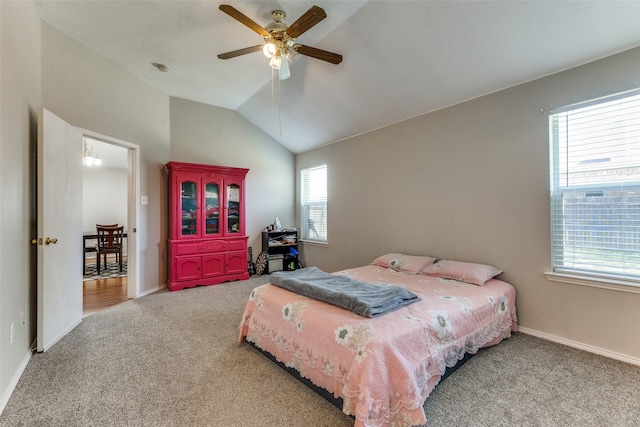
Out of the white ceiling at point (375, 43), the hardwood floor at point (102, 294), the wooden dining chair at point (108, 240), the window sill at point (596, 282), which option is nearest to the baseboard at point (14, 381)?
the hardwood floor at point (102, 294)

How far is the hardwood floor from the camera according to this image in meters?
3.49

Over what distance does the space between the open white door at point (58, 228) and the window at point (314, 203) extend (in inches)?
133

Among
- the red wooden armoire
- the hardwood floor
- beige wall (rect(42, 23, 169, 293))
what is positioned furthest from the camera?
the red wooden armoire

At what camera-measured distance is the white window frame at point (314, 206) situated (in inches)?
200

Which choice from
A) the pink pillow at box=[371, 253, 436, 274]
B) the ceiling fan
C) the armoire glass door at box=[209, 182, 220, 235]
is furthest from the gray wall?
the pink pillow at box=[371, 253, 436, 274]

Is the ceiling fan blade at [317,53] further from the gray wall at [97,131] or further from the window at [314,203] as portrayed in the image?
the window at [314,203]

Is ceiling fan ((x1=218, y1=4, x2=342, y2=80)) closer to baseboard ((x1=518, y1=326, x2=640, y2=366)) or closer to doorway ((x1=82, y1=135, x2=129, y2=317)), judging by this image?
baseboard ((x1=518, y1=326, x2=640, y2=366))

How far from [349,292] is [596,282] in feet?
6.65

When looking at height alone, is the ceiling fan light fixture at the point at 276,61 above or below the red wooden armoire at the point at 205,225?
above

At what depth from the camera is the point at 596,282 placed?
2242 mm

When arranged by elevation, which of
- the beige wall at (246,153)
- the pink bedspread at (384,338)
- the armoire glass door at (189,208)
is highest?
the beige wall at (246,153)

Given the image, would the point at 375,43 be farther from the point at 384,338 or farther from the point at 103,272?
the point at 103,272

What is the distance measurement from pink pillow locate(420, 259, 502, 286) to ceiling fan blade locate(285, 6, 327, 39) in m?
2.49

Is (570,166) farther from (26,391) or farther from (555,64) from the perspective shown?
(26,391)
